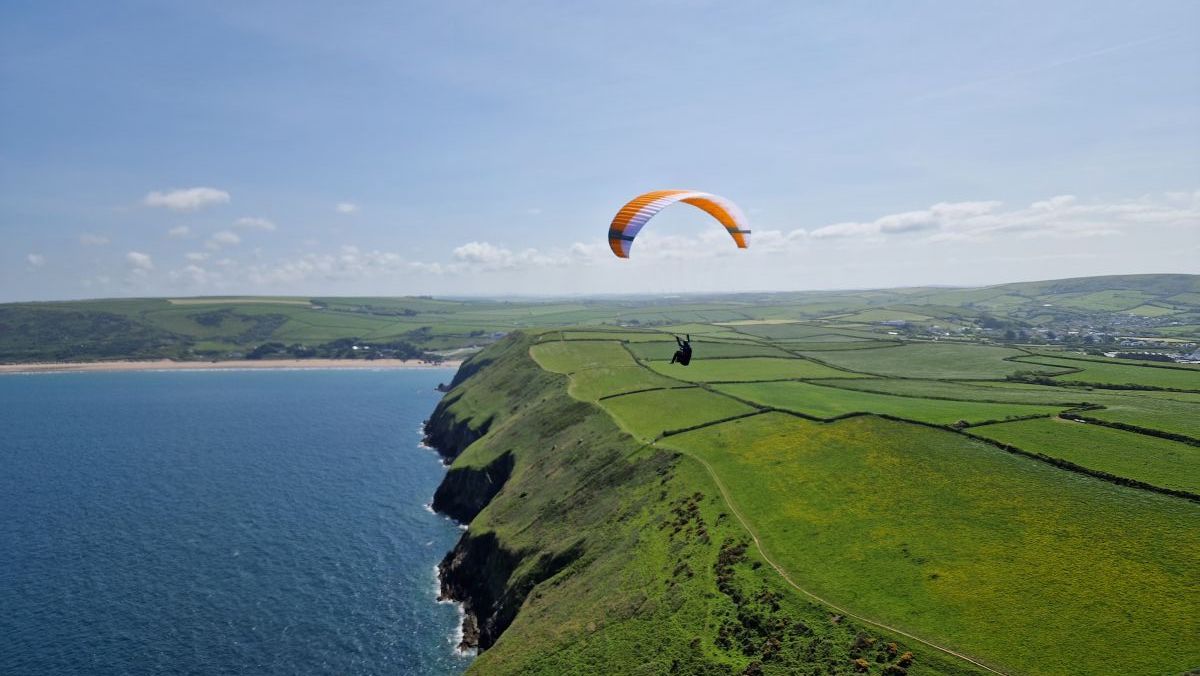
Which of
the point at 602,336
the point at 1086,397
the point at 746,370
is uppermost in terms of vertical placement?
the point at 602,336

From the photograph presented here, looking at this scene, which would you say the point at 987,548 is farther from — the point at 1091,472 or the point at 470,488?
the point at 470,488

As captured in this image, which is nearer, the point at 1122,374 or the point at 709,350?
the point at 1122,374

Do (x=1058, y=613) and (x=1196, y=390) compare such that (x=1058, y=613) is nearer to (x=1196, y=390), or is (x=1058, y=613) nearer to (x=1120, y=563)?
(x=1120, y=563)

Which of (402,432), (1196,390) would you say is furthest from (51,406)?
(1196,390)

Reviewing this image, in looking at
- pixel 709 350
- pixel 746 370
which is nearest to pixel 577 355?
pixel 709 350

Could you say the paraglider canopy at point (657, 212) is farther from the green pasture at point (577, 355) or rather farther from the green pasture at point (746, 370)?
the green pasture at point (577, 355)

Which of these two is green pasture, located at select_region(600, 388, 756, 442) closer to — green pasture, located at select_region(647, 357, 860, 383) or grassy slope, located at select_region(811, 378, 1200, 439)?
green pasture, located at select_region(647, 357, 860, 383)
